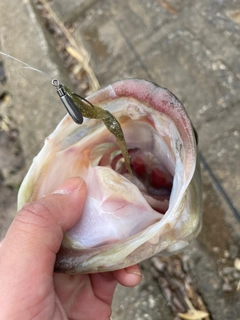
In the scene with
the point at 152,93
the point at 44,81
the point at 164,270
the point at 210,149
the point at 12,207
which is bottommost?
the point at 164,270

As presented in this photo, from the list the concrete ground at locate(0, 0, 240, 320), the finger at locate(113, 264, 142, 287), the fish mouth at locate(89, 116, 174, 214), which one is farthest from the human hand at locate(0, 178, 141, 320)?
the concrete ground at locate(0, 0, 240, 320)

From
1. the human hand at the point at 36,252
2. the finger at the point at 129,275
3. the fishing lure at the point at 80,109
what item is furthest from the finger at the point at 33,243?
the finger at the point at 129,275

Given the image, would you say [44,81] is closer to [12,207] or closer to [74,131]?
[12,207]

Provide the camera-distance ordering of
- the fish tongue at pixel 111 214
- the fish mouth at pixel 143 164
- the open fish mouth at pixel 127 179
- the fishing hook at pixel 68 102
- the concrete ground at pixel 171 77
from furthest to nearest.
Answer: the concrete ground at pixel 171 77
the fish mouth at pixel 143 164
the fish tongue at pixel 111 214
the open fish mouth at pixel 127 179
the fishing hook at pixel 68 102

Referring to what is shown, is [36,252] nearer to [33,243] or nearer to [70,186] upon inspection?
[33,243]

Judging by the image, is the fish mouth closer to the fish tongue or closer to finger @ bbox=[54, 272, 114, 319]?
the fish tongue

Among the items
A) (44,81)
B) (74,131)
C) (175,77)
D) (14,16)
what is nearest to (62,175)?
(74,131)

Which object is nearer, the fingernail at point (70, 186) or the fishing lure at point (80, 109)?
the fishing lure at point (80, 109)

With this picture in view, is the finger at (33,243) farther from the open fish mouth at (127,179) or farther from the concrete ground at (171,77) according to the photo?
the concrete ground at (171,77)
